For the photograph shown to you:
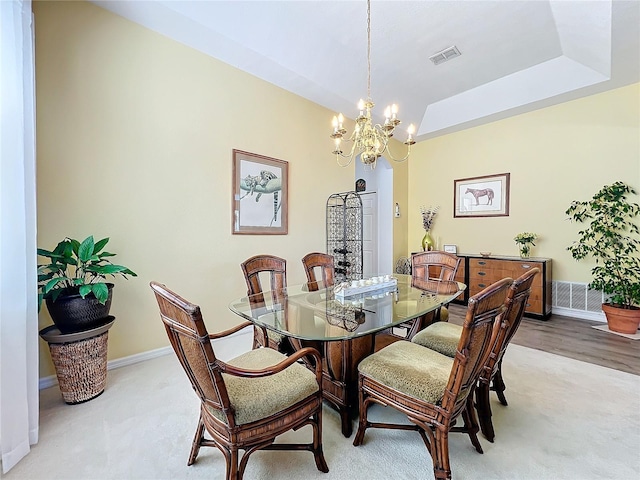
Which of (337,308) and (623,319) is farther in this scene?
(623,319)

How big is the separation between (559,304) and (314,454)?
4.59 m

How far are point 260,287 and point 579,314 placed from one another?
4579mm

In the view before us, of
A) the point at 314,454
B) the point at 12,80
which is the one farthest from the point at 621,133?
the point at 12,80

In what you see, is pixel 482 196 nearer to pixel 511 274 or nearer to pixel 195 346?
pixel 511 274

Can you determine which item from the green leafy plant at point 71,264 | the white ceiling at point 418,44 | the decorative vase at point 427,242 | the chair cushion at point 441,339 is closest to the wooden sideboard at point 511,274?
the decorative vase at point 427,242

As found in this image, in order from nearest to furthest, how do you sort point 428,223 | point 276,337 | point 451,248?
point 276,337 → point 451,248 → point 428,223

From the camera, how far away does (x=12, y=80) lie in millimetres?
1564

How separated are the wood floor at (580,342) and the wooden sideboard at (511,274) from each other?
0.73 feet

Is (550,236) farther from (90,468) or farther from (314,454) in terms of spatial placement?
(90,468)

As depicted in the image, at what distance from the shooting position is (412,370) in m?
1.50

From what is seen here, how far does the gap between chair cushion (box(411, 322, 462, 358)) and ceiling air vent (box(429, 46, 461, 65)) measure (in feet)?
11.4

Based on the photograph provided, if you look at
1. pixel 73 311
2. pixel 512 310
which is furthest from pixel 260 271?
pixel 512 310

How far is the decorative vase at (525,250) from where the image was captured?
172 inches

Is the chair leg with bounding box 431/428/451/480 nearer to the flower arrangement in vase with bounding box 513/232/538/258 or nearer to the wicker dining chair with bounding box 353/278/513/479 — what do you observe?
the wicker dining chair with bounding box 353/278/513/479
